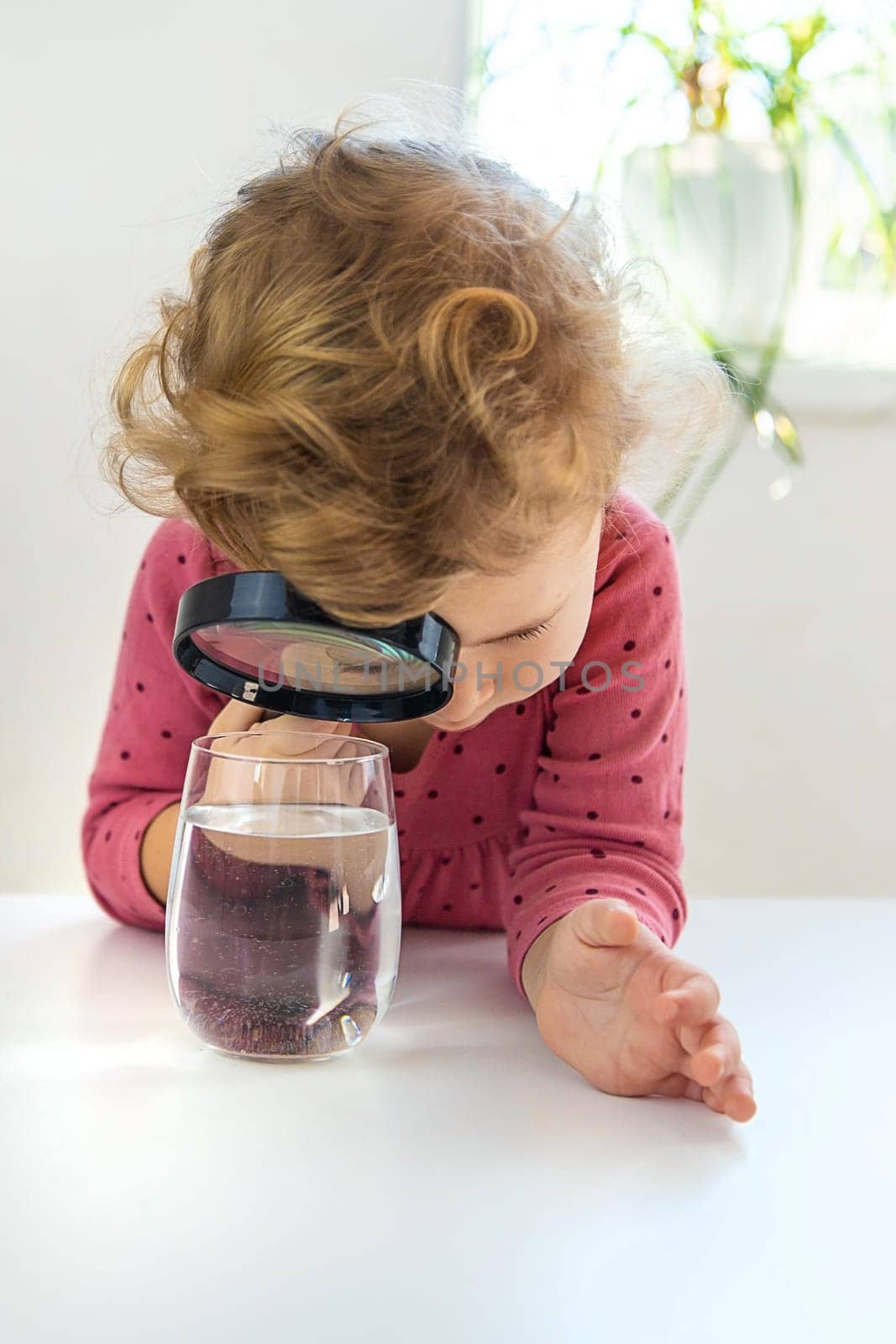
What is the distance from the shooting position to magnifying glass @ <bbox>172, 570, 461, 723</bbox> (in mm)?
494

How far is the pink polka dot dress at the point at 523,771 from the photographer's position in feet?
2.58

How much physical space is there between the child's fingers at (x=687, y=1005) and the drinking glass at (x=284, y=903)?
4.7 inches

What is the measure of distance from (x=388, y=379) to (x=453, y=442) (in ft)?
0.11

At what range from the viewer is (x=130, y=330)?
50.8 inches

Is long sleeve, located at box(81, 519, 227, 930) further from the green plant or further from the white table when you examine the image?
the green plant

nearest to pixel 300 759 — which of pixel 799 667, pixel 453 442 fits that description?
pixel 453 442

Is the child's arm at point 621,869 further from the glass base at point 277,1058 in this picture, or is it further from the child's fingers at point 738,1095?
the glass base at point 277,1058

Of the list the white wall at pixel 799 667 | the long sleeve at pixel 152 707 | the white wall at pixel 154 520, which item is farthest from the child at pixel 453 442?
the white wall at pixel 799 667

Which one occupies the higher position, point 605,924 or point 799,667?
point 605,924

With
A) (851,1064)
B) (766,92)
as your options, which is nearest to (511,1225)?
(851,1064)

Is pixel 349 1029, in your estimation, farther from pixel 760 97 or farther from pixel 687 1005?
pixel 760 97

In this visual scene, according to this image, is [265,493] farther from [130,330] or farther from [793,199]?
[793,199]

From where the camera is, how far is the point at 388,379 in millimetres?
491

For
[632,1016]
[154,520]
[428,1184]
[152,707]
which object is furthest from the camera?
[154,520]
